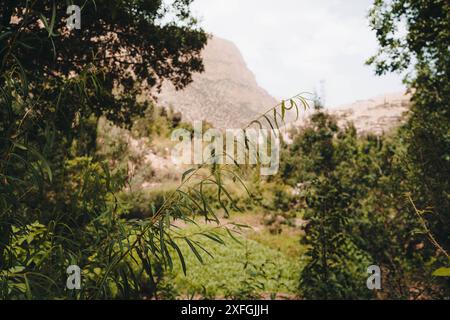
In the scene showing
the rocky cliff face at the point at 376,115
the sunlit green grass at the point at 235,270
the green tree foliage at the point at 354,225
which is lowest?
the sunlit green grass at the point at 235,270

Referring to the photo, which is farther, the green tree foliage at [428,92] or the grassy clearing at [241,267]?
the grassy clearing at [241,267]

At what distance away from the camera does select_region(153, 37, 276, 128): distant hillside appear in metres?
55.8

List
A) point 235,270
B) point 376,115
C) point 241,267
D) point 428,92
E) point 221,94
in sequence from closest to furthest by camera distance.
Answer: point 428,92, point 235,270, point 241,267, point 376,115, point 221,94

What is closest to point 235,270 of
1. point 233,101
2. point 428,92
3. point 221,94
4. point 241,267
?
point 241,267

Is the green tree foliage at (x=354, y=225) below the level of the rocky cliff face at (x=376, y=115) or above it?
below

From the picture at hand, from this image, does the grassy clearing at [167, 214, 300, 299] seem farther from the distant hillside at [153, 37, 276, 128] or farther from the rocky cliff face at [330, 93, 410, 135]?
the rocky cliff face at [330, 93, 410, 135]

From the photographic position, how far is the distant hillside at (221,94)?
55.8m

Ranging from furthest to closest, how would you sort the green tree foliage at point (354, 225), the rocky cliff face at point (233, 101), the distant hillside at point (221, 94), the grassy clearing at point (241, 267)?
1. the distant hillside at point (221, 94)
2. the rocky cliff face at point (233, 101)
3. the grassy clearing at point (241, 267)
4. the green tree foliage at point (354, 225)

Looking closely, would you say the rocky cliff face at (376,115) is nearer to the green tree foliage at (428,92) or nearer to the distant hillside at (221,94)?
the distant hillside at (221,94)

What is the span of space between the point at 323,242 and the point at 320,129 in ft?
16.7

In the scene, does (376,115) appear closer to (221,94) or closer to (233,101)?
(221,94)

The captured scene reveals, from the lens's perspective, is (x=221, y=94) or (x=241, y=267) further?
(x=221, y=94)

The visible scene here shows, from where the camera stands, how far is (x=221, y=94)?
72.4 metres

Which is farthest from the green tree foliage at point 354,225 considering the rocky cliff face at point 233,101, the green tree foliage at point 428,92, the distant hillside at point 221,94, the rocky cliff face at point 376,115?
the rocky cliff face at point 376,115
